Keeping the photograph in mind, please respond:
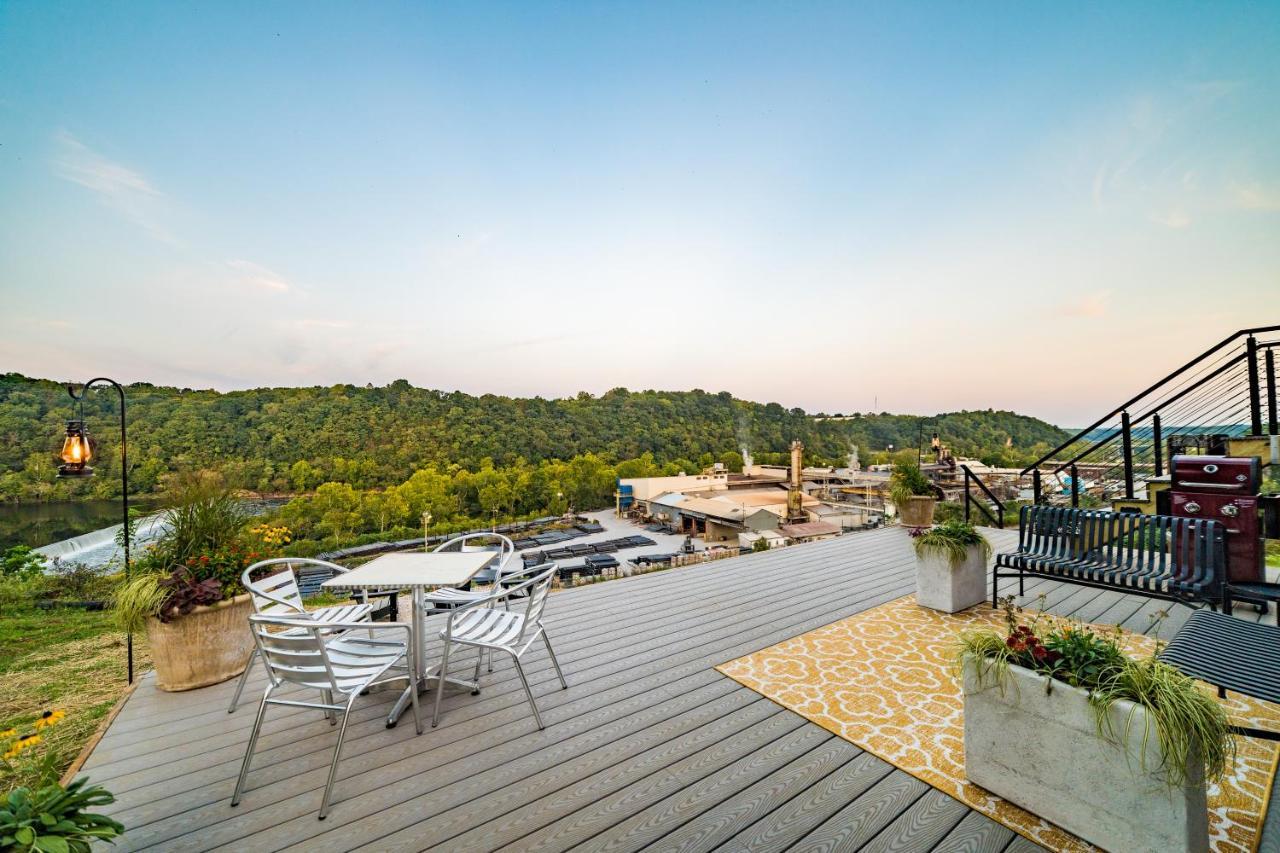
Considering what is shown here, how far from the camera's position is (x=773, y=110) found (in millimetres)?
6973

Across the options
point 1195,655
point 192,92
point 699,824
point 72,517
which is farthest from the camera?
point 72,517

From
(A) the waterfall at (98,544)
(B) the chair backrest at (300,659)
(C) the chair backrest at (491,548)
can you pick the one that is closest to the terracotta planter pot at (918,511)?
(C) the chair backrest at (491,548)

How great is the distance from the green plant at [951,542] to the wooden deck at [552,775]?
1.96m

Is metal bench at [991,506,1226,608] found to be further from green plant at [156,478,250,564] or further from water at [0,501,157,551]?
water at [0,501,157,551]

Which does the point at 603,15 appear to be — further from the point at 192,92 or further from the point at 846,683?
the point at 846,683

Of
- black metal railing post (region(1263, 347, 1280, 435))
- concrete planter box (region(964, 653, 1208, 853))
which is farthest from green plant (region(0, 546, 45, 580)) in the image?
black metal railing post (region(1263, 347, 1280, 435))

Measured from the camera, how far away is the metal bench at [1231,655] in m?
1.58

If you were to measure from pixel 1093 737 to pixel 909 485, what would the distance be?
617 centimetres

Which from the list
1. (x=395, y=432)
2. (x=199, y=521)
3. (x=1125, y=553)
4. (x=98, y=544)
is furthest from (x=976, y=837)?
(x=395, y=432)

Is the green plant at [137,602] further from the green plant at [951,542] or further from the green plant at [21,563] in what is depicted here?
the green plant at [21,563]

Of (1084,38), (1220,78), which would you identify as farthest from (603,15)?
(1220,78)

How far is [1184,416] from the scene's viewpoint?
4.69 meters

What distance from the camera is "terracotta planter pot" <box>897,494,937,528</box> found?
22.9 ft

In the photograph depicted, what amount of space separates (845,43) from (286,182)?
29.1 feet
